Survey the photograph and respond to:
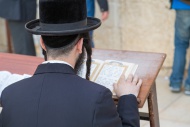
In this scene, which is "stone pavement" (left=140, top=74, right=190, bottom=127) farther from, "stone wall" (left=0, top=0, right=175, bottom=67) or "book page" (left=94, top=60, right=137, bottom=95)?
"book page" (left=94, top=60, right=137, bottom=95)

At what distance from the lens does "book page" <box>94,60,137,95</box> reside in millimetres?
2375

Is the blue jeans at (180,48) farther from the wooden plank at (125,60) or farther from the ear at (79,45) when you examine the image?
the ear at (79,45)

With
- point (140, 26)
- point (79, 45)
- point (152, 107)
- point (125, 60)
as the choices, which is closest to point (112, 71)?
point (125, 60)

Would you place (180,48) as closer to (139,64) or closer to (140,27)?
(140,27)

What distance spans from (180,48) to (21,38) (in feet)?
5.23

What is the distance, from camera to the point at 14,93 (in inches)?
74.5

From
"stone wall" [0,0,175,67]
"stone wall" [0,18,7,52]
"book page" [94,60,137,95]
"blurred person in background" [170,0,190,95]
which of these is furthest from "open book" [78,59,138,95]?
"stone wall" [0,18,7,52]

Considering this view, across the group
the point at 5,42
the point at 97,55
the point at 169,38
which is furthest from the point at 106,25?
the point at 97,55

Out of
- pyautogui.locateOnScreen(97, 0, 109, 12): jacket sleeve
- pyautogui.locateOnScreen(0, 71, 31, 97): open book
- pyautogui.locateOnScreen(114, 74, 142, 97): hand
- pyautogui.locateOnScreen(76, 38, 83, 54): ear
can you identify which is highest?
pyautogui.locateOnScreen(76, 38, 83, 54): ear

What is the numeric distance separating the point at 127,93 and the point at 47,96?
0.51 m

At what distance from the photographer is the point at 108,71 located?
246cm

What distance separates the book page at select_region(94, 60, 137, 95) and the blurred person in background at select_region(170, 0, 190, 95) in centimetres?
175

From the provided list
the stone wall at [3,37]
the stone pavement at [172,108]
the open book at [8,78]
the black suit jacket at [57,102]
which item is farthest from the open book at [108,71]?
the stone wall at [3,37]

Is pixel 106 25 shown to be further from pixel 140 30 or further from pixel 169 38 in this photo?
pixel 169 38
